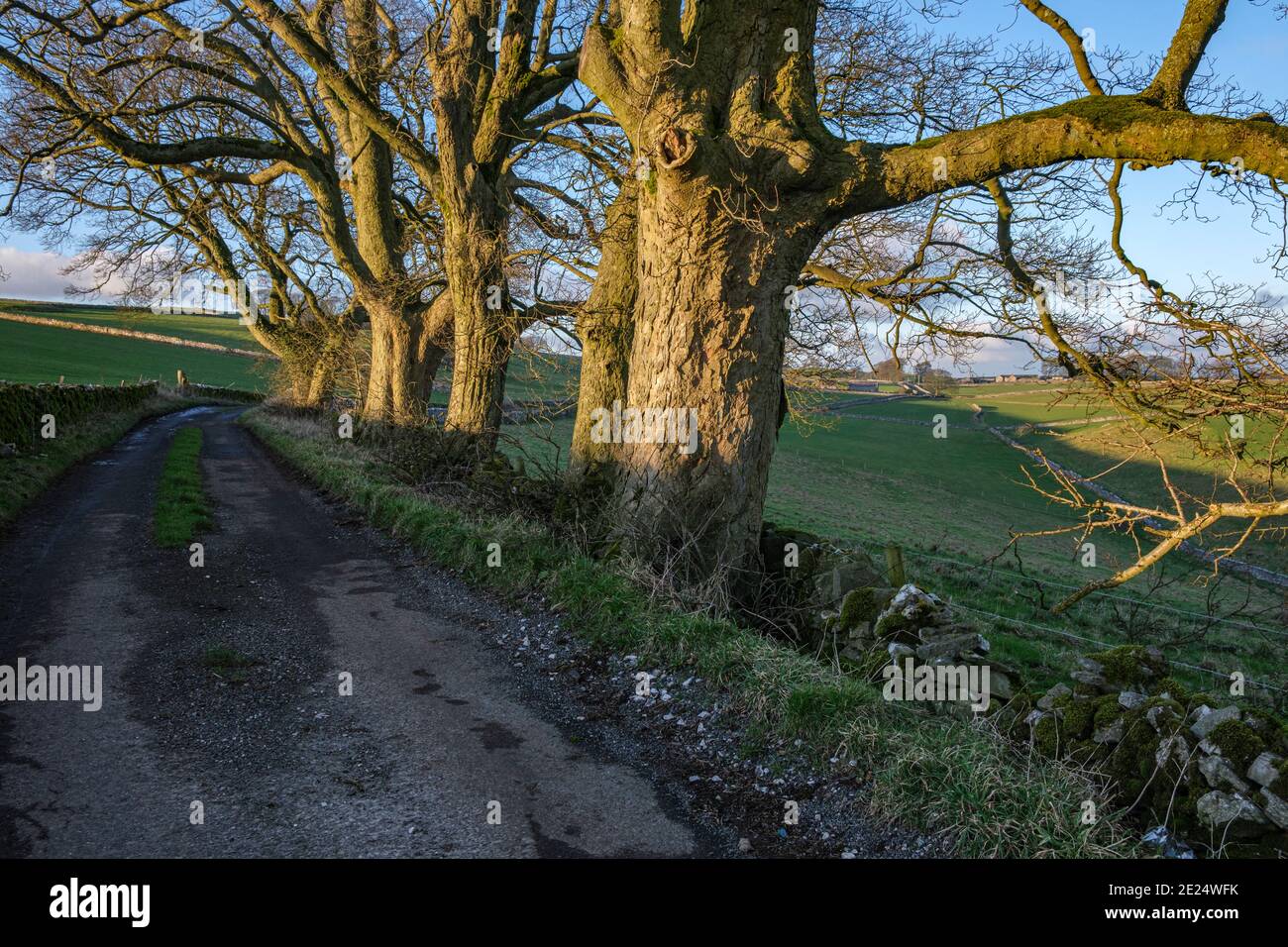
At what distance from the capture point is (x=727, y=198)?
684 cm

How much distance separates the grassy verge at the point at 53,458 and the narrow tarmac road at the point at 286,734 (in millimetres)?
3013

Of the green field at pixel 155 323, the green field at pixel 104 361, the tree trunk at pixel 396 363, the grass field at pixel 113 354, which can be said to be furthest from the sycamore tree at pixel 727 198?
the green field at pixel 155 323

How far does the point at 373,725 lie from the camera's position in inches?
193

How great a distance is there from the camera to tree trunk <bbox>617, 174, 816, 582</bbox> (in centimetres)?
709

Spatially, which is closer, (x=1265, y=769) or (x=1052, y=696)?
(x=1265, y=769)

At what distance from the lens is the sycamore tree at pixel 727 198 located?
262 inches

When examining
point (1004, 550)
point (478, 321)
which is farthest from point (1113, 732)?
point (478, 321)

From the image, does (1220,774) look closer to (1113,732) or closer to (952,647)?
(1113,732)

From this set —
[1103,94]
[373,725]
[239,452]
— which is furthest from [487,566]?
[239,452]

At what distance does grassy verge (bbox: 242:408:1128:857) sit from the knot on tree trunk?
374 centimetres

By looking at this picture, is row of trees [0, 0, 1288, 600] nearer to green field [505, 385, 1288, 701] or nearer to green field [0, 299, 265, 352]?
green field [505, 385, 1288, 701]

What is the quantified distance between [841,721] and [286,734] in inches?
136

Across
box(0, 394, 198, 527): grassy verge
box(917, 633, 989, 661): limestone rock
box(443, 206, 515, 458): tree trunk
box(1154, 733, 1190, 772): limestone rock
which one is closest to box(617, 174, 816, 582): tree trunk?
box(917, 633, 989, 661): limestone rock
